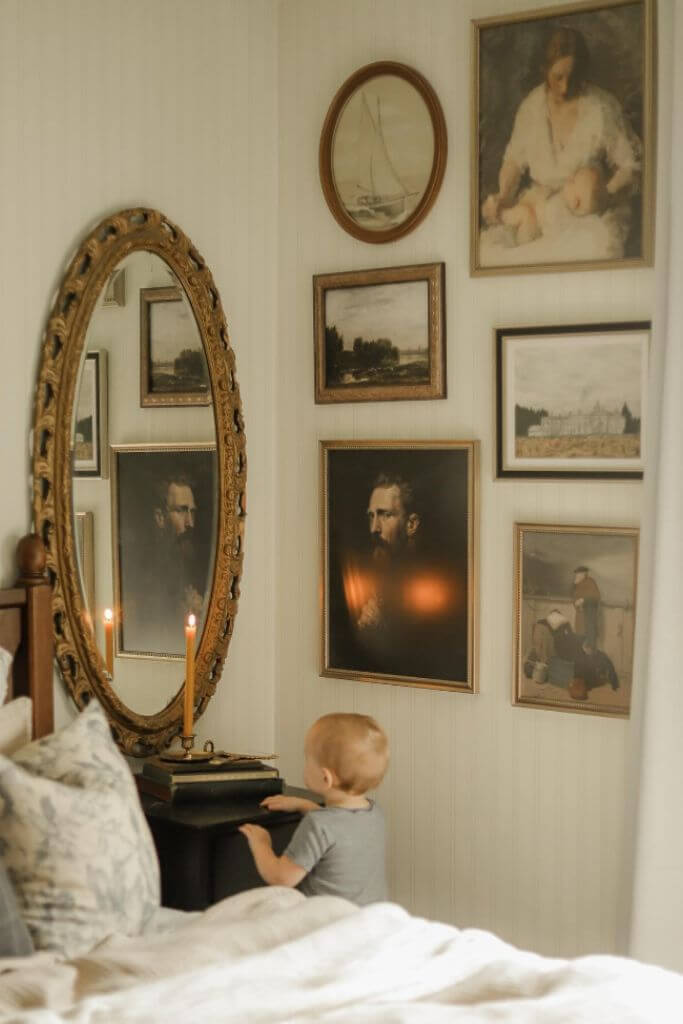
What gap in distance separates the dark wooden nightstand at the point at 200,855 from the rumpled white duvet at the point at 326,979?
0.52 m

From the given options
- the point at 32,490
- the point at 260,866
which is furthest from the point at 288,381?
the point at 260,866

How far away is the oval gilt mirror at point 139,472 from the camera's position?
109 inches

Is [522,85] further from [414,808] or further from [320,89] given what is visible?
[414,808]

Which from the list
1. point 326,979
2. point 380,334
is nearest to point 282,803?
point 326,979

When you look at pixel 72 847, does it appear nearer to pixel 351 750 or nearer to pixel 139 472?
pixel 351 750

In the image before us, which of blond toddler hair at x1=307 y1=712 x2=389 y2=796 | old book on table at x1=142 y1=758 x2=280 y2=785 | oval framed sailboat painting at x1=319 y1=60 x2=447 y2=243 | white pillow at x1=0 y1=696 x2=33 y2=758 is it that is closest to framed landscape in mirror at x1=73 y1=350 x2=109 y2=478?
white pillow at x1=0 y1=696 x2=33 y2=758

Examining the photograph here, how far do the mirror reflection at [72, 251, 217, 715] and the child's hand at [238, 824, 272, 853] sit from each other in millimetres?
491

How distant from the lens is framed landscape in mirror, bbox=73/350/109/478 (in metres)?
2.81

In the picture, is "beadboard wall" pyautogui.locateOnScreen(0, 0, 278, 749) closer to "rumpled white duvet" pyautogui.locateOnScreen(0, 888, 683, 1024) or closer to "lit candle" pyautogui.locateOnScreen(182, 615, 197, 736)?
"lit candle" pyautogui.locateOnScreen(182, 615, 197, 736)

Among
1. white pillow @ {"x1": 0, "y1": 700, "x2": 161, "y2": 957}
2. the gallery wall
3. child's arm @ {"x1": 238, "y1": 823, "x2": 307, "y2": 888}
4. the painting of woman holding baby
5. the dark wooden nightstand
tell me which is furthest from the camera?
the painting of woman holding baby

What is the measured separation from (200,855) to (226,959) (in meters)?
0.73

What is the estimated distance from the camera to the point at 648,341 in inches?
117

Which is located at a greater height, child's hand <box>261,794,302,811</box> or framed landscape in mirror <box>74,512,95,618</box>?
framed landscape in mirror <box>74,512,95,618</box>

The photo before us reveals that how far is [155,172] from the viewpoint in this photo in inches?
121
